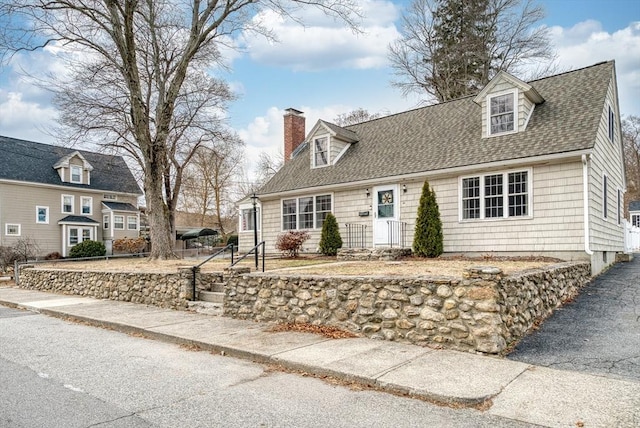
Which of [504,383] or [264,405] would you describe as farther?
[504,383]

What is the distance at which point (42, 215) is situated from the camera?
30.8 m

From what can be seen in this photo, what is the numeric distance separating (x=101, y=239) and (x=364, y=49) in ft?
87.7

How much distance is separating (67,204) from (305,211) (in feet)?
79.8

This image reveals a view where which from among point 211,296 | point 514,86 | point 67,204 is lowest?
point 211,296

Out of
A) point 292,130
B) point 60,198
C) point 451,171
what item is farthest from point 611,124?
point 60,198

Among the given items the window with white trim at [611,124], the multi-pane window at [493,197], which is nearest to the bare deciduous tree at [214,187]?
the multi-pane window at [493,197]

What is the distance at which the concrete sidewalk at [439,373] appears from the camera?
3729 millimetres

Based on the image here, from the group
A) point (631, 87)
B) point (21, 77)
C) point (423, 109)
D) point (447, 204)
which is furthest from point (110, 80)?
point (631, 87)

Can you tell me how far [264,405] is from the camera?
4.04 meters

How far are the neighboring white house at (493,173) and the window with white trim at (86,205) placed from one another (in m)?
23.0

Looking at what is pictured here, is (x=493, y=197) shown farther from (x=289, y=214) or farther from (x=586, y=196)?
(x=289, y=214)

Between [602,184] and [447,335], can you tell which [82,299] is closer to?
[447,335]

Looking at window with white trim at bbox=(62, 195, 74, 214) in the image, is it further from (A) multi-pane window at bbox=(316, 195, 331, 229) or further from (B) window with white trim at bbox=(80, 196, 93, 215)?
(A) multi-pane window at bbox=(316, 195, 331, 229)

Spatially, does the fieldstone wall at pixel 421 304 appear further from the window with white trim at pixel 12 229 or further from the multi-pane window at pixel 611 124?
the window with white trim at pixel 12 229
